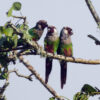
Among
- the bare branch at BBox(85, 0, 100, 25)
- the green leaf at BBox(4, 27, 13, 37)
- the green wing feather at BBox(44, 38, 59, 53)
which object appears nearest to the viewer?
the green leaf at BBox(4, 27, 13, 37)

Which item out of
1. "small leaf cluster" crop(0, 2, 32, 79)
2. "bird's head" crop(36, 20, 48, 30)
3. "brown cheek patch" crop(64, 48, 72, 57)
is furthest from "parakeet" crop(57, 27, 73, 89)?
"small leaf cluster" crop(0, 2, 32, 79)

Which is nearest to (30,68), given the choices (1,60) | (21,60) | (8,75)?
(21,60)

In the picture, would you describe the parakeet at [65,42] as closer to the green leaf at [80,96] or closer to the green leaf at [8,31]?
the green leaf at [80,96]

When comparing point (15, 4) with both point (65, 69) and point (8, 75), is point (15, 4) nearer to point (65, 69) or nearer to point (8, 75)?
point (8, 75)

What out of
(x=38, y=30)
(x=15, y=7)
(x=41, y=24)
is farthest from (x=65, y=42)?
(x=15, y=7)

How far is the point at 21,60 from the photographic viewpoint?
11.3 feet

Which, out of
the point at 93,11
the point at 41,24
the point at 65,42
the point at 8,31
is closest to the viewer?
the point at 8,31

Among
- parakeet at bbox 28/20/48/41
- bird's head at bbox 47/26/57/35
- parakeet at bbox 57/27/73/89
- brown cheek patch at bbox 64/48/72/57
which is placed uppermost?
parakeet at bbox 28/20/48/41

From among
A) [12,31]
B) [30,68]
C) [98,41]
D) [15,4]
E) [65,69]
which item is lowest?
[65,69]

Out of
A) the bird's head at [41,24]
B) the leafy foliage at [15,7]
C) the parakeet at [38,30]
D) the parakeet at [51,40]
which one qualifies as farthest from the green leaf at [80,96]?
the bird's head at [41,24]

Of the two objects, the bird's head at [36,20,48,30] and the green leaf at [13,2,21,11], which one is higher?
the green leaf at [13,2,21,11]

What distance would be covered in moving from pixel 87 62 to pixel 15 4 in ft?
2.55

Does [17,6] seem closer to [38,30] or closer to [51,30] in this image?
[38,30]

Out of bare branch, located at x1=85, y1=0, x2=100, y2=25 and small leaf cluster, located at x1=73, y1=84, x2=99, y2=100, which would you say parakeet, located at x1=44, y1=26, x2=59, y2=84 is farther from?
small leaf cluster, located at x1=73, y1=84, x2=99, y2=100
